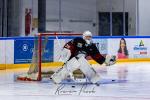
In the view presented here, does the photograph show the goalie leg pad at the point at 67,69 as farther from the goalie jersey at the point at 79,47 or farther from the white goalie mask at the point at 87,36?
the white goalie mask at the point at 87,36

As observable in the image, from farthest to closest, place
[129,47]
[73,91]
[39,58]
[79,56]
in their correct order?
[129,47] < [39,58] < [79,56] < [73,91]

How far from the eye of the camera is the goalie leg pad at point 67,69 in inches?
496

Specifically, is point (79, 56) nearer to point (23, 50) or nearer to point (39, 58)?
point (39, 58)

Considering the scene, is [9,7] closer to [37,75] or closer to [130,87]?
[37,75]

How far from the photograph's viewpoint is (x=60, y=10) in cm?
2602

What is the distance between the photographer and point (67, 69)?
12695 millimetres

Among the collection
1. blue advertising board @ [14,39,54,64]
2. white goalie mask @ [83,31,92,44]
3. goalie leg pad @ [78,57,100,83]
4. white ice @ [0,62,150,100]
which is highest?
white goalie mask @ [83,31,92,44]

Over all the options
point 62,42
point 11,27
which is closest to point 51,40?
point 62,42

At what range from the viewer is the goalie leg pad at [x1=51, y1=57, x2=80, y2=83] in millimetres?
→ 12609

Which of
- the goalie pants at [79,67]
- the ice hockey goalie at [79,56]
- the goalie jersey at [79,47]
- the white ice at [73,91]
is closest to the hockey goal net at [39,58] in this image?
the white ice at [73,91]

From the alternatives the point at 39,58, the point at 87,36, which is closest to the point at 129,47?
the point at 39,58

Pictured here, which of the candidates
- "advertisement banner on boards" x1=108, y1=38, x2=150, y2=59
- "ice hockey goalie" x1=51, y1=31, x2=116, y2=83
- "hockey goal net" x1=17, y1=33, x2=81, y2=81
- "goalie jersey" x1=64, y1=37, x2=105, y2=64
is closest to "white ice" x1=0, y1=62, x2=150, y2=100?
"ice hockey goalie" x1=51, y1=31, x2=116, y2=83

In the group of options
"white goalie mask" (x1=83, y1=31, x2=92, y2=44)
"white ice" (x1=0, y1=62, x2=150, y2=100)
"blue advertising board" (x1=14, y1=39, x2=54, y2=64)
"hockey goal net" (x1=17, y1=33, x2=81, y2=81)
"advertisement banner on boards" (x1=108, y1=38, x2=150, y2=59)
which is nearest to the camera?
"white ice" (x1=0, y1=62, x2=150, y2=100)

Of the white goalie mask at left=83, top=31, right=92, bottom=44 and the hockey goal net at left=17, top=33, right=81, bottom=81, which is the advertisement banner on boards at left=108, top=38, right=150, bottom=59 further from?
the white goalie mask at left=83, top=31, right=92, bottom=44
